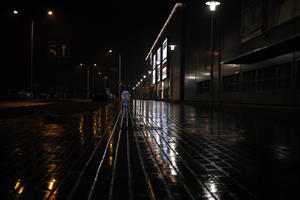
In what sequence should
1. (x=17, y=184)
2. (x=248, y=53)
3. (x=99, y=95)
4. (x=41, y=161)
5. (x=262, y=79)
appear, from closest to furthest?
(x=17, y=184) → (x=41, y=161) → (x=248, y=53) → (x=262, y=79) → (x=99, y=95)

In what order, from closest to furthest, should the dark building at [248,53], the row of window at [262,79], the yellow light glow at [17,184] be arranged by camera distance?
the yellow light glow at [17,184] → the dark building at [248,53] → the row of window at [262,79]

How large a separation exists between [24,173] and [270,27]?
1643cm

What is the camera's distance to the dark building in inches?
622

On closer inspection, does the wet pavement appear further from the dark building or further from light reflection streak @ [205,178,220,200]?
the dark building

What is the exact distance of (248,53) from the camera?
56.7 ft

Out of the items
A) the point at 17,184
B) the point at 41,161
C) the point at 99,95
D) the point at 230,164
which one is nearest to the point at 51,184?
the point at 17,184

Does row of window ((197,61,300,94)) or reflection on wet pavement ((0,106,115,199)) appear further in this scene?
row of window ((197,61,300,94))

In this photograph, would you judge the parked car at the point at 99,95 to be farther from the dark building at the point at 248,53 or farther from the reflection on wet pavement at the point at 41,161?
the reflection on wet pavement at the point at 41,161

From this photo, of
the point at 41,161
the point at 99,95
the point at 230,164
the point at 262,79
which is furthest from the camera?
the point at 99,95

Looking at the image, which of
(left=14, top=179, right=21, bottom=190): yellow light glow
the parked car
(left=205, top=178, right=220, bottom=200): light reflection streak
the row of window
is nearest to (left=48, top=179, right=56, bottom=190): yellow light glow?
(left=14, top=179, right=21, bottom=190): yellow light glow

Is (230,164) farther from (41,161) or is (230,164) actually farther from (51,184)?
(41,161)

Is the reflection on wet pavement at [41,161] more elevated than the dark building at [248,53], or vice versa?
the dark building at [248,53]

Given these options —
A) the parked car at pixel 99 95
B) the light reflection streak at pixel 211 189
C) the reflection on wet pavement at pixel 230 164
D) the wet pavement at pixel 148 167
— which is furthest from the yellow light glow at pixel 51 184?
the parked car at pixel 99 95

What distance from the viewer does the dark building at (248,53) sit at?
15789mm
